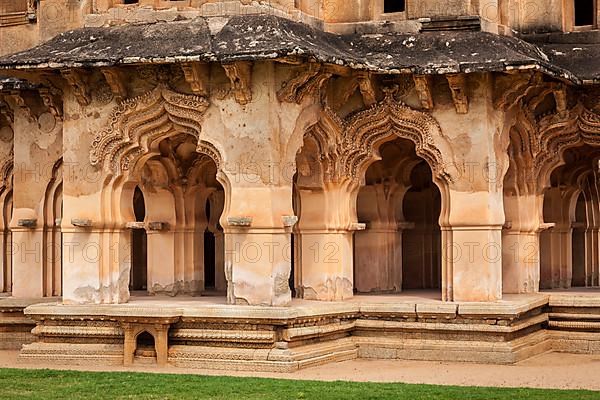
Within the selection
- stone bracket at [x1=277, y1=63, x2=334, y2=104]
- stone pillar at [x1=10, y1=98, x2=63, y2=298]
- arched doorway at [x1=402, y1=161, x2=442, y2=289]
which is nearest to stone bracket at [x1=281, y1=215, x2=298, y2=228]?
stone bracket at [x1=277, y1=63, x2=334, y2=104]

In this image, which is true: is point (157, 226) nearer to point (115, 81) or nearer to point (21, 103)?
point (21, 103)

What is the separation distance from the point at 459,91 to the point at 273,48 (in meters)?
3.01

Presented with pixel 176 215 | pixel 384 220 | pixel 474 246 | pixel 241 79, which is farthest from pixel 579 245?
pixel 241 79

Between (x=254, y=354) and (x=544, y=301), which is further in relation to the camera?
(x=544, y=301)

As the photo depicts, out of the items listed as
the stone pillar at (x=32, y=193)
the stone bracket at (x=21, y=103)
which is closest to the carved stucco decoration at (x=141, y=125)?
the stone pillar at (x=32, y=193)

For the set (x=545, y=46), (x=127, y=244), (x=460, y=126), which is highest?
(x=545, y=46)

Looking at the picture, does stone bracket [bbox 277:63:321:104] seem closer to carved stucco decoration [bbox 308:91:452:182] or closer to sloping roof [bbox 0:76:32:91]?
carved stucco decoration [bbox 308:91:452:182]

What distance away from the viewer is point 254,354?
18.0 metres

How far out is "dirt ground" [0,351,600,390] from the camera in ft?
56.5

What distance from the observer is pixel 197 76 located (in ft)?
60.5

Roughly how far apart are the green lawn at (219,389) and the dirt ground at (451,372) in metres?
0.88

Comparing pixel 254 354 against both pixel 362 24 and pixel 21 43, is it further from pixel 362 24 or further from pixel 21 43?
pixel 21 43

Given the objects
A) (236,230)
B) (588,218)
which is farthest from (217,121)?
(588,218)

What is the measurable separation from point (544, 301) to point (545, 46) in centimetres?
393
